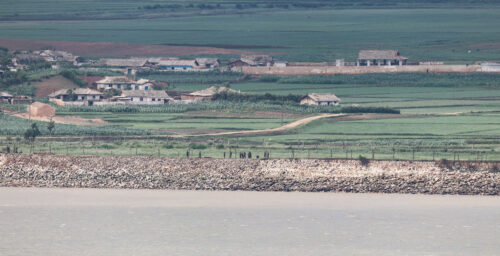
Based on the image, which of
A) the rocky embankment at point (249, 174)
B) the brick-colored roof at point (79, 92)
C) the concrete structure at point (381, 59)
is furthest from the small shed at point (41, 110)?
the concrete structure at point (381, 59)

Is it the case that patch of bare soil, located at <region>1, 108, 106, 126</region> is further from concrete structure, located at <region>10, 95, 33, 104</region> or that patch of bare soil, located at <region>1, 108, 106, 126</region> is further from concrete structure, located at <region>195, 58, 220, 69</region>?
concrete structure, located at <region>195, 58, 220, 69</region>

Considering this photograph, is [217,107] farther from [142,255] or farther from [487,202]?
[142,255]

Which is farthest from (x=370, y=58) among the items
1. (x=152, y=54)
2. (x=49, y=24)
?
(x=49, y=24)

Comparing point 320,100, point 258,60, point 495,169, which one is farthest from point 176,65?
point 495,169

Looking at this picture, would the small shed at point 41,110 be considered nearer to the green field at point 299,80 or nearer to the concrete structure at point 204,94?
the green field at point 299,80

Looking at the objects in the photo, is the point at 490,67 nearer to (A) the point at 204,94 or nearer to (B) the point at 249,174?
(A) the point at 204,94

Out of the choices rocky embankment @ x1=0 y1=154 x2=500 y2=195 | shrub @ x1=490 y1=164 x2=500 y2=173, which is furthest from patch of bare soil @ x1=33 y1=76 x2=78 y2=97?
shrub @ x1=490 y1=164 x2=500 y2=173

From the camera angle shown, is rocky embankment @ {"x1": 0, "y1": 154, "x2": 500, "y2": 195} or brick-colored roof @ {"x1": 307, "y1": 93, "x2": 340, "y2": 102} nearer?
rocky embankment @ {"x1": 0, "y1": 154, "x2": 500, "y2": 195}
